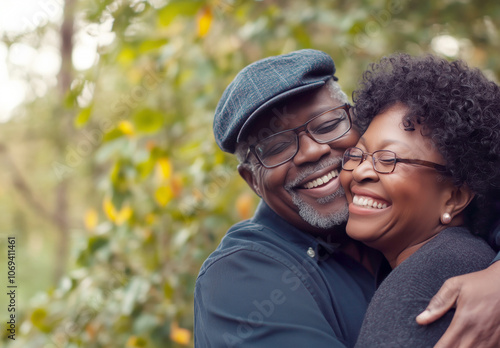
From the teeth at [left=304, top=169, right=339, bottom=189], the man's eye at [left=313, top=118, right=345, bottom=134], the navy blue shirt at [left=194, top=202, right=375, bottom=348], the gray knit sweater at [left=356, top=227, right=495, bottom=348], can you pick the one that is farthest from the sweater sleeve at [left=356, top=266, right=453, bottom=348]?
the man's eye at [left=313, top=118, right=345, bottom=134]

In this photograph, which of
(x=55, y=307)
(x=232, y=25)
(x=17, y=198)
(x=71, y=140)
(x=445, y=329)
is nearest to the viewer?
(x=445, y=329)

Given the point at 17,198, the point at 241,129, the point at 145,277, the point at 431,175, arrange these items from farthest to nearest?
the point at 17,198 → the point at 145,277 → the point at 241,129 → the point at 431,175

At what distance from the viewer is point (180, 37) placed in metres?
3.14

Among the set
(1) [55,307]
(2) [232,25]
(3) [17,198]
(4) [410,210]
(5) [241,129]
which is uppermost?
(5) [241,129]

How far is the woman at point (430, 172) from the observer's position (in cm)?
143

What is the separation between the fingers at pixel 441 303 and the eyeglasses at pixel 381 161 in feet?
1.15

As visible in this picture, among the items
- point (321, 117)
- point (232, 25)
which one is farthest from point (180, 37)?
point (321, 117)

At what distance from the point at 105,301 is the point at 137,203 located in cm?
59

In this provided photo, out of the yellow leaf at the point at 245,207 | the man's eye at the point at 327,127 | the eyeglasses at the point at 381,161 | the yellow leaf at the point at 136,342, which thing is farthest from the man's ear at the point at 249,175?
the yellow leaf at the point at 136,342

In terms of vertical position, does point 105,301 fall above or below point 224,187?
below

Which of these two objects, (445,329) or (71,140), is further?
(71,140)

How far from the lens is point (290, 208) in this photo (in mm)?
1811

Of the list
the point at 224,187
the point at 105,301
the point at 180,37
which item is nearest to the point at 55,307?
the point at 105,301

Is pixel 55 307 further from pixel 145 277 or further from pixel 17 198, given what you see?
pixel 17 198
